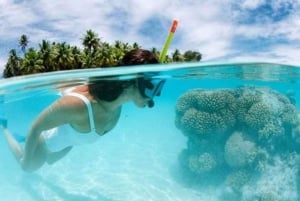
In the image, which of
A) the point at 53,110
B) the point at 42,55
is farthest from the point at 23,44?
the point at 53,110

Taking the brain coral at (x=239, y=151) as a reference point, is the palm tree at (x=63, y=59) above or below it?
below

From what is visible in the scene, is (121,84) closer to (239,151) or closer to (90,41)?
(239,151)

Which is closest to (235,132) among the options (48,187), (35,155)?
(48,187)

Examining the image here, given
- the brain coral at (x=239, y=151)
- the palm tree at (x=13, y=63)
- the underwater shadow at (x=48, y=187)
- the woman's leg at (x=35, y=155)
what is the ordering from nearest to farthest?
the woman's leg at (x=35, y=155) → the underwater shadow at (x=48, y=187) → the brain coral at (x=239, y=151) → the palm tree at (x=13, y=63)

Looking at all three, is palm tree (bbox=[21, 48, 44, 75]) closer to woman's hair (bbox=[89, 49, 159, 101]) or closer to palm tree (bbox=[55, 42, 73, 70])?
palm tree (bbox=[55, 42, 73, 70])

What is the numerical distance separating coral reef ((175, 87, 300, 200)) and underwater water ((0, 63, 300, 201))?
0.02 metres

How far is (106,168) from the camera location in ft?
27.0

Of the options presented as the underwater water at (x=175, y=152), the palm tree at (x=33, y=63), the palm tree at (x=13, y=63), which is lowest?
the palm tree at (x=13, y=63)

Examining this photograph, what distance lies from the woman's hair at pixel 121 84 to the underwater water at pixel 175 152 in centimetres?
149

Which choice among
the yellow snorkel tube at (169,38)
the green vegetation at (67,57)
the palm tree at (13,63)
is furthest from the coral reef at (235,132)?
the palm tree at (13,63)

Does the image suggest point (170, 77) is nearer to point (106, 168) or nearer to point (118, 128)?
point (118, 128)

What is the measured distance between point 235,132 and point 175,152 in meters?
1.22

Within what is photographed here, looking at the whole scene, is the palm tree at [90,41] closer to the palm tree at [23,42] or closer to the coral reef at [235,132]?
the palm tree at [23,42]

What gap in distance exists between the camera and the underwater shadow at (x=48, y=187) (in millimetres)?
7434
